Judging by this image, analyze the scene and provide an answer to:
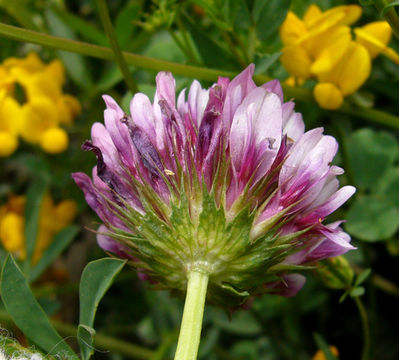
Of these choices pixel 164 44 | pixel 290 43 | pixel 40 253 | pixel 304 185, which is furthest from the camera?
pixel 40 253

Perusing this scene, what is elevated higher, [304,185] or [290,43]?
[290,43]

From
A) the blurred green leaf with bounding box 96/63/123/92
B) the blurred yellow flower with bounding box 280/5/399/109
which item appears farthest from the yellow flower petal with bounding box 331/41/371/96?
the blurred green leaf with bounding box 96/63/123/92

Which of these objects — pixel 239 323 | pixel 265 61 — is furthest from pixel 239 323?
pixel 265 61

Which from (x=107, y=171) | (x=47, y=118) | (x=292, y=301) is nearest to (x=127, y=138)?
(x=107, y=171)

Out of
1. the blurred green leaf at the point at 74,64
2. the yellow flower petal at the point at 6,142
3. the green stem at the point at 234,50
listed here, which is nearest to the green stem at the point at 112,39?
the green stem at the point at 234,50

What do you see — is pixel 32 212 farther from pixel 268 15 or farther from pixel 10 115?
pixel 268 15

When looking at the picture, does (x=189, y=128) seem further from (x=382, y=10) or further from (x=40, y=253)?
(x=40, y=253)

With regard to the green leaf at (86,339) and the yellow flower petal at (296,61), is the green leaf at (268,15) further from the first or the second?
the green leaf at (86,339)
